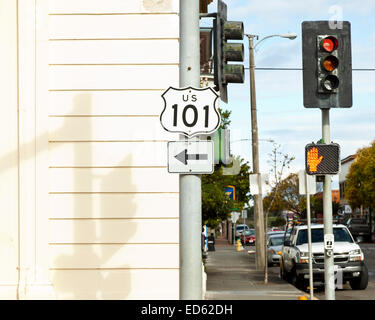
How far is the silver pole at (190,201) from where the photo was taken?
8281 mm

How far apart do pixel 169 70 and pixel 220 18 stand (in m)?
3.10

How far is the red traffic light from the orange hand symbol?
55.0 inches

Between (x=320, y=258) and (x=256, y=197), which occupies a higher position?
(x=256, y=197)

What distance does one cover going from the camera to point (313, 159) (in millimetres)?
11203

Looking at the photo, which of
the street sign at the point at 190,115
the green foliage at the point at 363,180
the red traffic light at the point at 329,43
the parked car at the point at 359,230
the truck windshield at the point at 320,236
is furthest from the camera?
the green foliage at the point at 363,180

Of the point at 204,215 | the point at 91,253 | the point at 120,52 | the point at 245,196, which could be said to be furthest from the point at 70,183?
the point at 245,196

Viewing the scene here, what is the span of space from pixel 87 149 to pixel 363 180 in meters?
78.2

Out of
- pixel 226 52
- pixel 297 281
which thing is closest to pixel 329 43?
pixel 226 52

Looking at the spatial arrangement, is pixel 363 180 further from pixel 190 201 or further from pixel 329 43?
pixel 190 201

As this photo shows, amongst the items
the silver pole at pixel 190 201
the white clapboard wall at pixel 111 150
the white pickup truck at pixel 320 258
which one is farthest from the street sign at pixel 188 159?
the white pickup truck at pixel 320 258

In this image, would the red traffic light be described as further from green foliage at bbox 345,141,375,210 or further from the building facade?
green foliage at bbox 345,141,375,210

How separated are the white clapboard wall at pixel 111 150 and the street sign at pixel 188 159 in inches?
144

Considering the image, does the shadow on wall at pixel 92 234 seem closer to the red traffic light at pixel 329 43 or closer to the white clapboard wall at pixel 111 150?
the white clapboard wall at pixel 111 150

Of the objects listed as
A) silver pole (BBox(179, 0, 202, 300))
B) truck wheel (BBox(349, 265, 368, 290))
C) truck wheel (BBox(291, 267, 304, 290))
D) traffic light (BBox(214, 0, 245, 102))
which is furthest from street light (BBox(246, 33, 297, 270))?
silver pole (BBox(179, 0, 202, 300))
